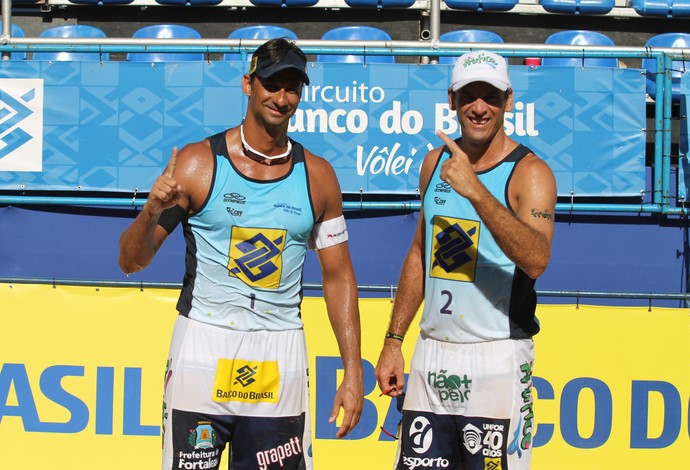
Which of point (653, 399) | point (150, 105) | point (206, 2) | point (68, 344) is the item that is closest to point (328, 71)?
point (150, 105)

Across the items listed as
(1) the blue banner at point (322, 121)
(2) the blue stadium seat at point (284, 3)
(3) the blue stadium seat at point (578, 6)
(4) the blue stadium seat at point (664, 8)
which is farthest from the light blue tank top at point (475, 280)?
(4) the blue stadium seat at point (664, 8)

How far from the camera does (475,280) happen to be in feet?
12.7

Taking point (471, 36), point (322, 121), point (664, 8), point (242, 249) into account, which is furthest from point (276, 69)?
point (664, 8)

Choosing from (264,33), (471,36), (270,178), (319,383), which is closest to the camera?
(270,178)

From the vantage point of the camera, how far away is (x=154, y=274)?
22.1 feet

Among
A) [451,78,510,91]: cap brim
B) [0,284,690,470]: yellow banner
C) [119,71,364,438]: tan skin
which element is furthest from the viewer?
[0,284,690,470]: yellow banner

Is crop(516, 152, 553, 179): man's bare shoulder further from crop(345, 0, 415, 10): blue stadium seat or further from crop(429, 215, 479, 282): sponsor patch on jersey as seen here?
crop(345, 0, 415, 10): blue stadium seat

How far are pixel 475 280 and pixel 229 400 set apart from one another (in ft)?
3.70

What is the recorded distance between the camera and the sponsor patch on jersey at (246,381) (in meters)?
3.68

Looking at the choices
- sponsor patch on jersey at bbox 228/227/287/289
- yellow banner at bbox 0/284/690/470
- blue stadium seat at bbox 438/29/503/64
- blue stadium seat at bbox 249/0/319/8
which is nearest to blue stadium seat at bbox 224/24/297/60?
blue stadium seat at bbox 249/0/319/8

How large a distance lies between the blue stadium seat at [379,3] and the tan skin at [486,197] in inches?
233

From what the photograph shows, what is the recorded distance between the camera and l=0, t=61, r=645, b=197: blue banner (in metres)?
6.53

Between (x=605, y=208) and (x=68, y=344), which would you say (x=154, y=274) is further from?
(x=605, y=208)

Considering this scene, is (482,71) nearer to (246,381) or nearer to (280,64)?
(280,64)
